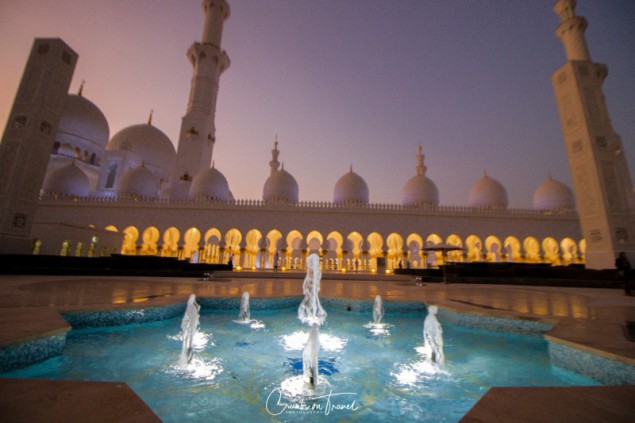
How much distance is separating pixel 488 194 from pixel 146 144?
32799 millimetres

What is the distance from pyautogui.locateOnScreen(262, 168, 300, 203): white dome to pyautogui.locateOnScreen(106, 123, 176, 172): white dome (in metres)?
14.0

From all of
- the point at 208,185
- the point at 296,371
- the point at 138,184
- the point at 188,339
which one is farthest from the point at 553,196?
the point at 138,184

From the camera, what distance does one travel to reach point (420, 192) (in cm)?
2422

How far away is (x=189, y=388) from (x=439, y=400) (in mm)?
2110

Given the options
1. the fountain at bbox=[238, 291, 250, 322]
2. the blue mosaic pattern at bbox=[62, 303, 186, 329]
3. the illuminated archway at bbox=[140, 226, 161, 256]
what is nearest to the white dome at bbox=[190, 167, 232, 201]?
the illuminated archway at bbox=[140, 226, 161, 256]

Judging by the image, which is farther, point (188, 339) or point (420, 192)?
point (420, 192)

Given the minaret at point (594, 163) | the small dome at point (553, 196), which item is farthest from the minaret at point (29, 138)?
the small dome at point (553, 196)

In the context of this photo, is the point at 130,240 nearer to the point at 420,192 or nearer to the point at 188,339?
the point at 188,339

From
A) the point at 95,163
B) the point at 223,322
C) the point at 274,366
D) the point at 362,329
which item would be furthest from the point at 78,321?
the point at 95,163

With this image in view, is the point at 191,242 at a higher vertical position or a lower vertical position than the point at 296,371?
higher

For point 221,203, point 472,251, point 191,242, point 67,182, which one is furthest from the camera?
point 191,242

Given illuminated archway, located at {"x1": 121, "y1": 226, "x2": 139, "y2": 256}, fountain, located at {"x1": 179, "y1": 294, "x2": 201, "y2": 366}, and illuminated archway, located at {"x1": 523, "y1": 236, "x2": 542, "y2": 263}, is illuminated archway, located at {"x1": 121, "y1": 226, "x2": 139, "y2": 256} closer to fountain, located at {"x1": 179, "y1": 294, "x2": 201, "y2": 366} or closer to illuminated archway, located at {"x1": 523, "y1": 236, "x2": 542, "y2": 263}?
fountain, located at {"x1": 179, "y1": 294, "x2": 201, "y2": 366}

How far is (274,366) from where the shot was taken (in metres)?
3.01

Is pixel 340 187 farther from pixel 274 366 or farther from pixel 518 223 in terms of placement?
pixel 274 366
